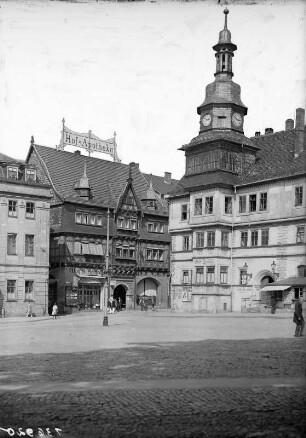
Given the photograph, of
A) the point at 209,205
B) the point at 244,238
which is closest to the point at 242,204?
the point at 209,205

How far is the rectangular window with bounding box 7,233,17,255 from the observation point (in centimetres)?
4991

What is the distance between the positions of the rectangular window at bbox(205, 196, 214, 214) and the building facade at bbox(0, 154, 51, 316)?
524 inches

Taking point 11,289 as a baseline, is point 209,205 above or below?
above

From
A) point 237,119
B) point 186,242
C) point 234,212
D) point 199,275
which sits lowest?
point 199,275

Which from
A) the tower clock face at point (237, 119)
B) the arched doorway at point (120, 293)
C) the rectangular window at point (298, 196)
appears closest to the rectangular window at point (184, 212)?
the tower clock face at point (237, 119)

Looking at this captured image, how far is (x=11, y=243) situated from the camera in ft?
164

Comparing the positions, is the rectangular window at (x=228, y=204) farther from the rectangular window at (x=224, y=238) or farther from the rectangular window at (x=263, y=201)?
the rectangular window at (x=263, y=201)

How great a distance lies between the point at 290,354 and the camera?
19469mm

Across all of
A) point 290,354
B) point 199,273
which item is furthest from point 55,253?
point 290,354

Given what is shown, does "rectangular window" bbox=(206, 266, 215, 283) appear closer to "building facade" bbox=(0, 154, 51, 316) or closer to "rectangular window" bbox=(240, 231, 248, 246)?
"rectangular window" bbox=(240, 231, 248, 246)

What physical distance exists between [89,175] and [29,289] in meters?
19.1

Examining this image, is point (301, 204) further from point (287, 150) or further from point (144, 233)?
point (144, 233)

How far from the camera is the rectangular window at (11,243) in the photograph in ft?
164

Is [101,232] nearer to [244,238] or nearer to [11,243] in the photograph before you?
[11,243]
